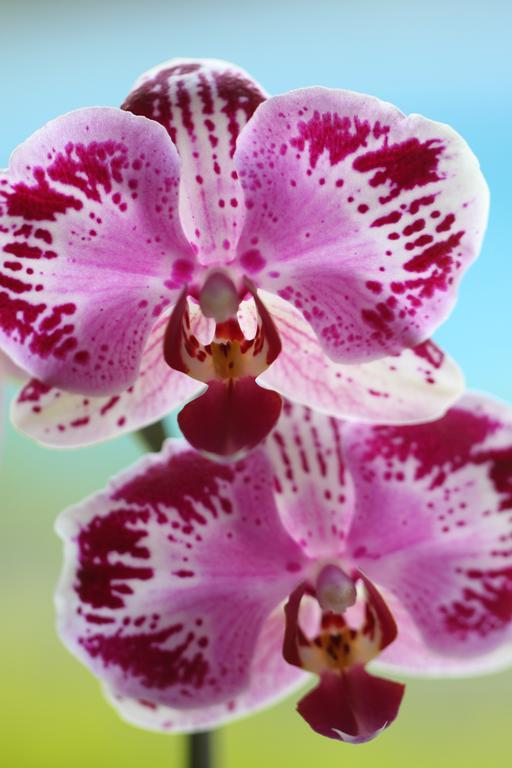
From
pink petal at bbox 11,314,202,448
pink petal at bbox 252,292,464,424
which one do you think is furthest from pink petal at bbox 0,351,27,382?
pink petal at bbox 252,292,464,424

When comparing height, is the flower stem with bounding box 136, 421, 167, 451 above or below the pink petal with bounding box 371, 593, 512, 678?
above

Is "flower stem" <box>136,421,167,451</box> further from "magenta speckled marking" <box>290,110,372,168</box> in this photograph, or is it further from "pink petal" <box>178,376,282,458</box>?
"magenta speckled marking" <box>290,110,372,168</box>

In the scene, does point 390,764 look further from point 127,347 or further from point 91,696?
point 127,347

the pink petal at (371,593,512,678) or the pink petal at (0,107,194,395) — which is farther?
the pink petal at (371,593,512,678)

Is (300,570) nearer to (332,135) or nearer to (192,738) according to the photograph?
(192,738)

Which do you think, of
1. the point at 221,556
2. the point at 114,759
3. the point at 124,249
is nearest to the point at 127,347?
the point at 124,249

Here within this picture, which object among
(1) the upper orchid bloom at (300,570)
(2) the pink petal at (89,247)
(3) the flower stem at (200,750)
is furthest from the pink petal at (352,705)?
(2) the pink petal at (89,247)
